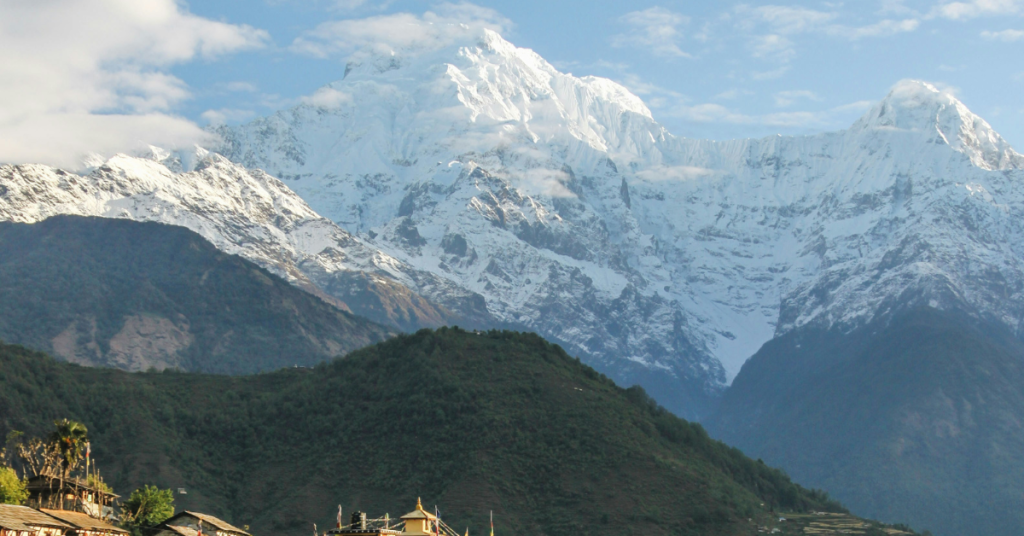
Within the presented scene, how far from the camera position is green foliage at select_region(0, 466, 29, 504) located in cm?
10656

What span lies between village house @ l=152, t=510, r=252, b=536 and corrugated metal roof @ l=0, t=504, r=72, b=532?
687 inches

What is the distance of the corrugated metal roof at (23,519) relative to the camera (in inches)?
3410

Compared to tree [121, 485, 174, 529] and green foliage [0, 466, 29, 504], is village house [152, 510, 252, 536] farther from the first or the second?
green foliage [0, 466, 29, 504]

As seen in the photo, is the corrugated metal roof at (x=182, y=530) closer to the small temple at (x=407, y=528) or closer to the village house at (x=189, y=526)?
the village house at (x=189, y=526)

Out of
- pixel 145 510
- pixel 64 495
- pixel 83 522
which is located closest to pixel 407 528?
pixel 83 522

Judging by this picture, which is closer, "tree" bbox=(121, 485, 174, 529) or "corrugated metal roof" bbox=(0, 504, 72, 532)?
"corrugated metal roof" bbox=(0, 504, 72, 532)

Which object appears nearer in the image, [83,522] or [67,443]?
[83,522]

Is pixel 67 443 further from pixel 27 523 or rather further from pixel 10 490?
pixel 27 523

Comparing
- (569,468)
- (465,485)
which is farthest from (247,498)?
(569,468)

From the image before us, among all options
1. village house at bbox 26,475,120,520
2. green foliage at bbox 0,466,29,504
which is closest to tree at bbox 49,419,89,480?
village house at bbox 26,475,120,520

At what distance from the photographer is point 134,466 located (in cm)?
18650

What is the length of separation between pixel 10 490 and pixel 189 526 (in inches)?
616

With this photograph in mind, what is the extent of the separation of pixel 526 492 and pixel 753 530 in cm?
3113

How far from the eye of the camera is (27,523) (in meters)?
88.5
